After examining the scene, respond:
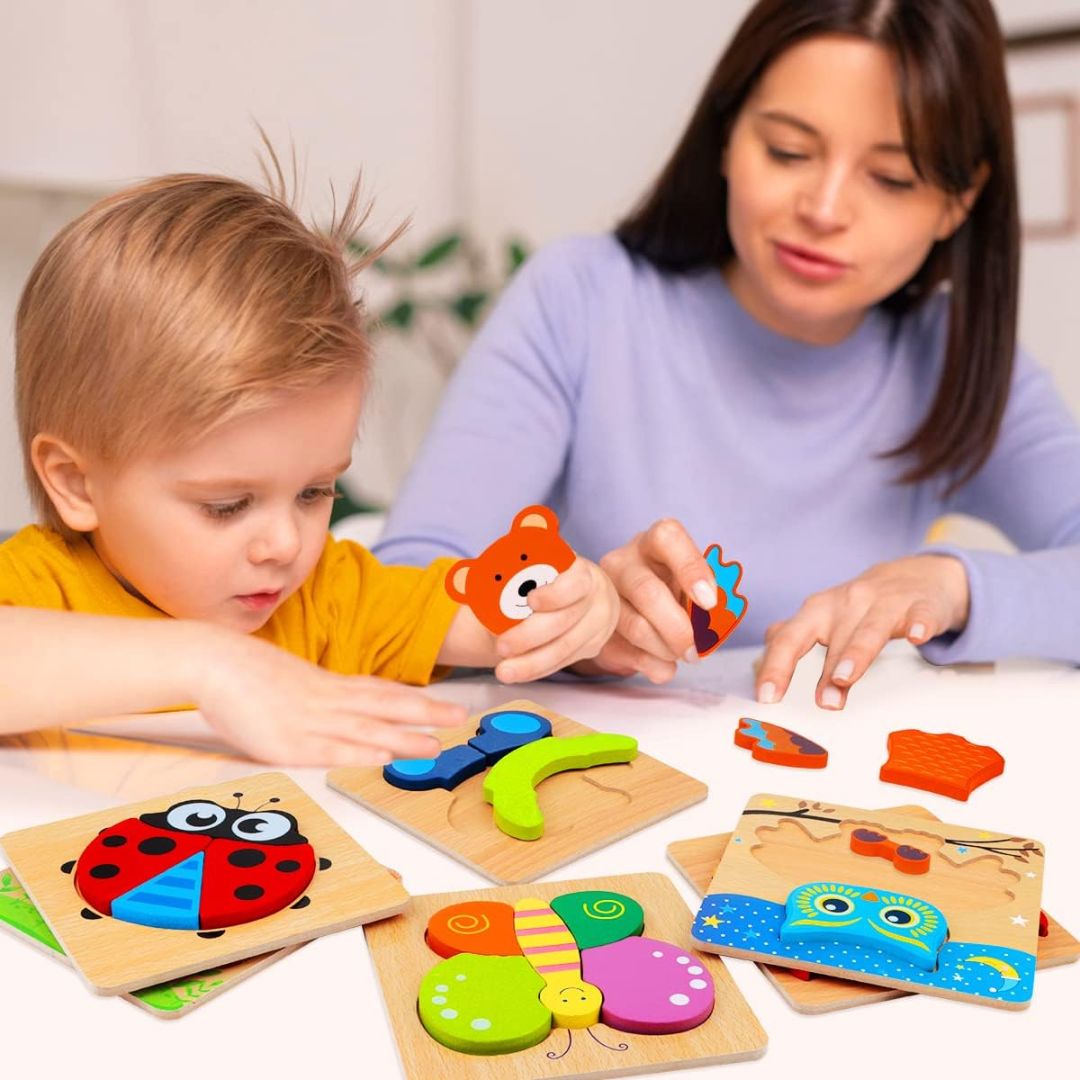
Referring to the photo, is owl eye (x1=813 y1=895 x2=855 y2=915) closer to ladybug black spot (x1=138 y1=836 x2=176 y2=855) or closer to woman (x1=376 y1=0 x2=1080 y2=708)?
ladybug black spot (x1=138 y1=836 x2=176 y2=855)

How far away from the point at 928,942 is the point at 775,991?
0.07 m

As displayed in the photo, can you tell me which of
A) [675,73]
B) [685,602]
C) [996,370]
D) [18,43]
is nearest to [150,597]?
[685,602]

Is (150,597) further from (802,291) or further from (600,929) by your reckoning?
(802,291)

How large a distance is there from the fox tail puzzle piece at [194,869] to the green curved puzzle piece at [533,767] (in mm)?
110

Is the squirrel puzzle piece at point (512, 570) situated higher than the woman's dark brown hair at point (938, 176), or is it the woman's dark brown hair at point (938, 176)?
the woman's dark brown hair at point (938, 176)

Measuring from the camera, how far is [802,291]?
47.2 inches

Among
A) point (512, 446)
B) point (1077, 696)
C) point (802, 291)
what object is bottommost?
point (1077, 696)

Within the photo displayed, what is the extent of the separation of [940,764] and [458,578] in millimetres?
339

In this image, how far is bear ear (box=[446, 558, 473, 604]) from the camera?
787 millimetres

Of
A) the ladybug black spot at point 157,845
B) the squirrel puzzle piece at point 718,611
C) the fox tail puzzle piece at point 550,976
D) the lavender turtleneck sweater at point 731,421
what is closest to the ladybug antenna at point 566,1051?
the fox tail puzzle piece at point 550,976

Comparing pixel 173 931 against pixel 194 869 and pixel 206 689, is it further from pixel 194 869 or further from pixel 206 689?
pixel 206 689

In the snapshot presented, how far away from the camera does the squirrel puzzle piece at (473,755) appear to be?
26.6 inches

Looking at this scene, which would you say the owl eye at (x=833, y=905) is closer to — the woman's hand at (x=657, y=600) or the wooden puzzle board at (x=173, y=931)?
the wooden puzzle board at (x=173, y=931)

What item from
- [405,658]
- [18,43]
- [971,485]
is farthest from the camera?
[18,43]
